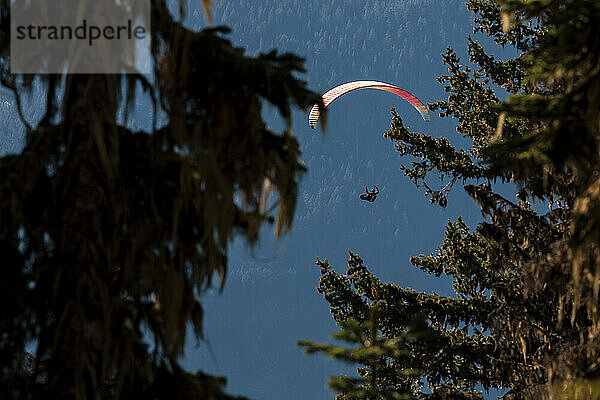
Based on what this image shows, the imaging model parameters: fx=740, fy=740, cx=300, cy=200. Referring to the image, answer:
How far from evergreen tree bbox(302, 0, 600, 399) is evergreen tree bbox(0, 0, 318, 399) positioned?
90.5 inches

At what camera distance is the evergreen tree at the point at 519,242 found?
5.88 meters

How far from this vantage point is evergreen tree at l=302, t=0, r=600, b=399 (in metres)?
5.88

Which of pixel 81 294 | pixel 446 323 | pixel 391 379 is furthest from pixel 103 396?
pixel 446 323

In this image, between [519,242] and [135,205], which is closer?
[135,205]

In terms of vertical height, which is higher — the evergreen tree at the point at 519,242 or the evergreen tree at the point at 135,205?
the evergreen tree at the point at 519,242

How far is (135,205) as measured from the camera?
5004mm

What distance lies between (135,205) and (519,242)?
11.3 m

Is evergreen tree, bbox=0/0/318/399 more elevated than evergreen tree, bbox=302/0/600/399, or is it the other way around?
evergreen tree, bbox=302/0/600/399

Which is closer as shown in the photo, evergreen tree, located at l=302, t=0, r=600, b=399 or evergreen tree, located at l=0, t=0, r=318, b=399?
evergreen tree, located at l=0, t=0, r=318, b=399

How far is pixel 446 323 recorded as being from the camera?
18594 mm

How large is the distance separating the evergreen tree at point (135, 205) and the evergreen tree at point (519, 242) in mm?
→ 2299

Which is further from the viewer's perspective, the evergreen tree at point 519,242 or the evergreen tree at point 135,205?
the evergreen tree at point 519,242

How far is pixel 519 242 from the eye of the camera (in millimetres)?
14820

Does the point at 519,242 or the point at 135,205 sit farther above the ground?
the point at 519,242
